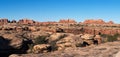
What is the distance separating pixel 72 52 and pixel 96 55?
0.79 m

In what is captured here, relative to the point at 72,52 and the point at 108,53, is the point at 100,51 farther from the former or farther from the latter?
the point at 72,52

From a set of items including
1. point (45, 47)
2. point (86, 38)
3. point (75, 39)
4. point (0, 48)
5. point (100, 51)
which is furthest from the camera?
point (86, 38)

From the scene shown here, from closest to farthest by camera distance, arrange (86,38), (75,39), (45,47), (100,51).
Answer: (100,51) < (45,47) < (75,39) < (86,38)

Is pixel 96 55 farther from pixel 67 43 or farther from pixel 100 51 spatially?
pixel 67 43

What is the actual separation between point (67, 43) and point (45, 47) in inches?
119

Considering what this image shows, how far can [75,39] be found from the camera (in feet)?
93.9

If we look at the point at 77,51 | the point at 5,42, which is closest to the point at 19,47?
the point at 5,42

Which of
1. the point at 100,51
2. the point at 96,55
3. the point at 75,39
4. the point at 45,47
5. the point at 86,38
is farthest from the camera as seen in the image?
the point at 86,38

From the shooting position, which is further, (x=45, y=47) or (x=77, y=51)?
(x=45, y=47)

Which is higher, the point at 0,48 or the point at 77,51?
the point at 77,51

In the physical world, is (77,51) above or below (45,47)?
above

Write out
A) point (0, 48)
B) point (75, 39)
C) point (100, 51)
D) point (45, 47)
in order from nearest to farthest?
point (100, 51) → point (45, 47) → point (0, 48) → point (75, 39)

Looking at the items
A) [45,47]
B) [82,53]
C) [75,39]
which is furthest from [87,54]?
[75,39]

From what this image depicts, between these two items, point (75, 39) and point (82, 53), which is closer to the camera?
point (82, 53)
